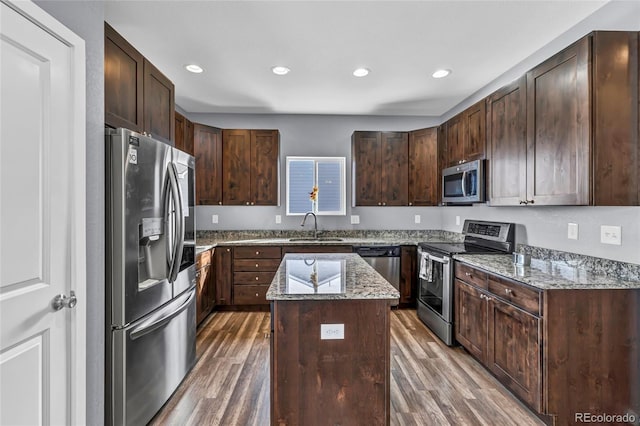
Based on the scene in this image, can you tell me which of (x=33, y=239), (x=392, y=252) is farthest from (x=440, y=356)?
(x=33, y=239)

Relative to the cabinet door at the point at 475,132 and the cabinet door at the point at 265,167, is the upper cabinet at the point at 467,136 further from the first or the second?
the cabinet door at the point at 265,167

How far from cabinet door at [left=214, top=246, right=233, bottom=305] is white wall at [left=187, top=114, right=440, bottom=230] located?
27.5 inches

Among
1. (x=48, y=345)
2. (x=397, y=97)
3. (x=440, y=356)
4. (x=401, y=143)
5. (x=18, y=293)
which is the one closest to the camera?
(x=18, y=293)

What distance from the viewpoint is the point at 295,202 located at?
14.7 feet

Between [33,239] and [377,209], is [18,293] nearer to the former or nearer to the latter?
[33,239]

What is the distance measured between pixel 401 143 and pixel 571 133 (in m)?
2.36

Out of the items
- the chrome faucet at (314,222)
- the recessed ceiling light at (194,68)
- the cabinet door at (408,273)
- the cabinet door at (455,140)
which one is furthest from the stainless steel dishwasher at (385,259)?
the recessed ceiling light at (194,68)

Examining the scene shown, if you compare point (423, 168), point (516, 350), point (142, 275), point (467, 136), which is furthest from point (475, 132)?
point (142, 275)

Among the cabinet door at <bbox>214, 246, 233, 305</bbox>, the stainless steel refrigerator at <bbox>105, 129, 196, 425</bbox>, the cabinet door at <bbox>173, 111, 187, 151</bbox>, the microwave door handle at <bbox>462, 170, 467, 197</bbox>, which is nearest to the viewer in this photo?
the stainless steel refrigerator at <bbox>105, 129, 196, 425</bbox>

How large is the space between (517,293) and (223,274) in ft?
10.4

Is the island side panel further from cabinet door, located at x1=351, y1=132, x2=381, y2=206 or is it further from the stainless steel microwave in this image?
cabinet door, located at x1=351, y1=132, x2=381, y2=206

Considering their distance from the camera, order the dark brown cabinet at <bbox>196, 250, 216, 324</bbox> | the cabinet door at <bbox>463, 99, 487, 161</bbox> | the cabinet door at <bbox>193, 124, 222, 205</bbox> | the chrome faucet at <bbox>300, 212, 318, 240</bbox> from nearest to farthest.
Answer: the cabinet door at <bbox>463, 99, 487, 161</bbox>, the dark brown cabinet at <bbox>196, 250, 216, 324</bbox>, the cabinet door at <bbox>193, 124, 222, 205</bbox>, the chrome faucet at <bbox>300, 212, 318, 240</bbox>

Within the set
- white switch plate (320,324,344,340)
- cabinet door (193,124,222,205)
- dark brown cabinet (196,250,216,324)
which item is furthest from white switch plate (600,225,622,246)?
cabinet door (193,124,222,205)

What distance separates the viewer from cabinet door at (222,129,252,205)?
13.3ft
